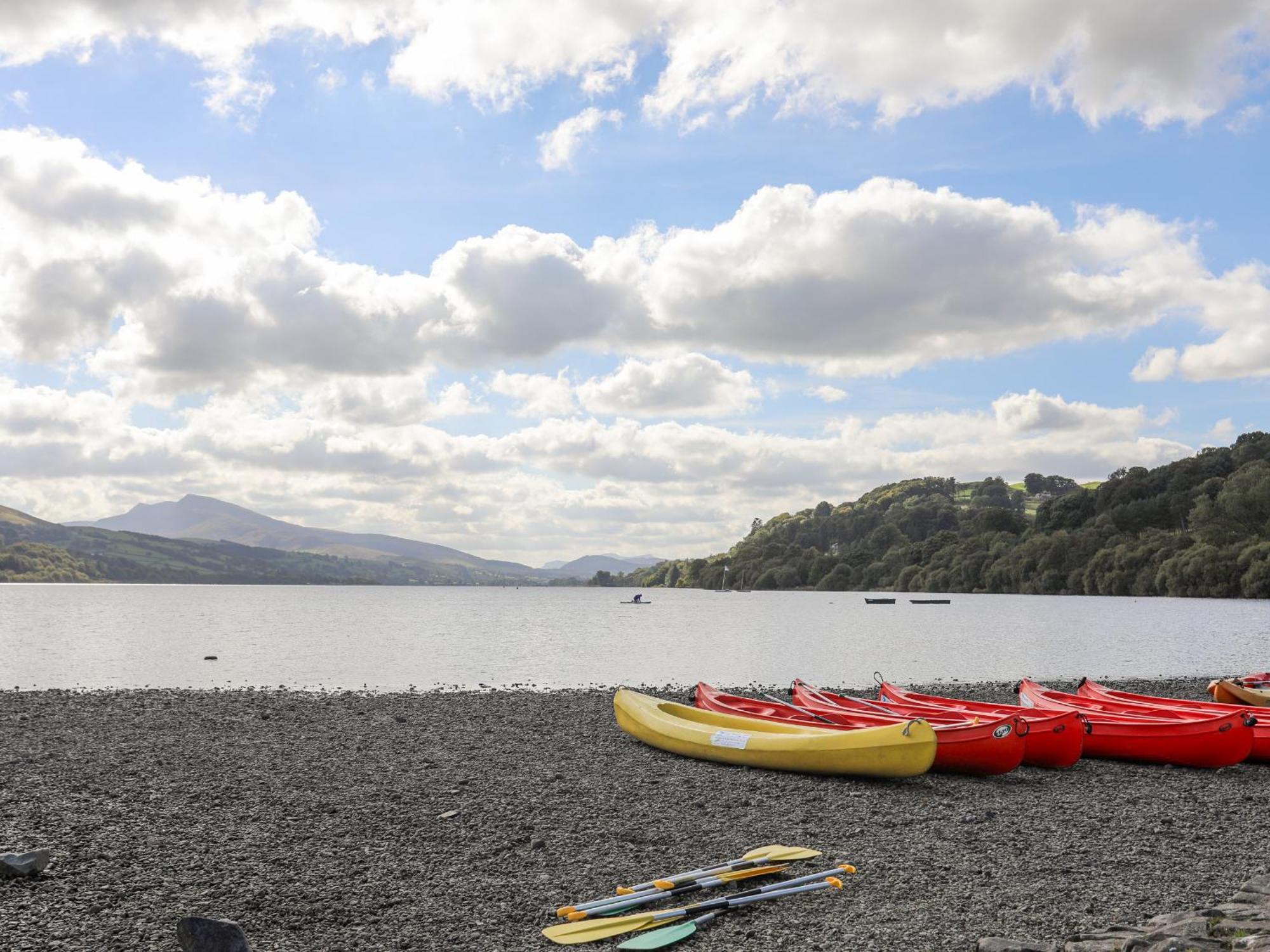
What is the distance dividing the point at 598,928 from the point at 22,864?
220 inches

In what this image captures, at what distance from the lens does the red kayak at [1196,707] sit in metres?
16.3

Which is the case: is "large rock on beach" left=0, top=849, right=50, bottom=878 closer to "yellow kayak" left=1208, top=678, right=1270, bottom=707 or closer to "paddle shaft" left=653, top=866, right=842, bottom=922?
"paddle shaft" left=653, top=866, right=842, bottom=922

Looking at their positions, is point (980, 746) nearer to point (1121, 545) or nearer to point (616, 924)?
point (616, 924)

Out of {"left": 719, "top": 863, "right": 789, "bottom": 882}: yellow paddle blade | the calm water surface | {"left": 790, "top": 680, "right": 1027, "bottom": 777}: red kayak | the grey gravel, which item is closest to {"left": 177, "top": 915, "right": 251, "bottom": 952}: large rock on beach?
the grey gravel

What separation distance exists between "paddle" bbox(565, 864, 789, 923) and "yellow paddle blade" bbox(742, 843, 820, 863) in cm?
10

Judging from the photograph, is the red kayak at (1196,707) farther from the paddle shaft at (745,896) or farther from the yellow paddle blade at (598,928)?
the yellow paddle blade at (598,928)

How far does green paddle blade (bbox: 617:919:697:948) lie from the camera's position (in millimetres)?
7711

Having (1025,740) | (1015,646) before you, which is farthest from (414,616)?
(1025,740)

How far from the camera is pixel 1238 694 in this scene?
2075 centimetres

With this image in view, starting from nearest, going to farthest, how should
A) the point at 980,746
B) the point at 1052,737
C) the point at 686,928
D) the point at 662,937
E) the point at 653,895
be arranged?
the point at 662,937 → the point at 686,928 → the point at 653,895 → the point at 980,746 → the point at 1052,737

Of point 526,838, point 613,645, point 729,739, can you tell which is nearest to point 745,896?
point 526,838

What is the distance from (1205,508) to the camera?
106 metres

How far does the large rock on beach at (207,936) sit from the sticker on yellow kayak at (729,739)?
31.8 ft

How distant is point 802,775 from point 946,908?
6607 mm
